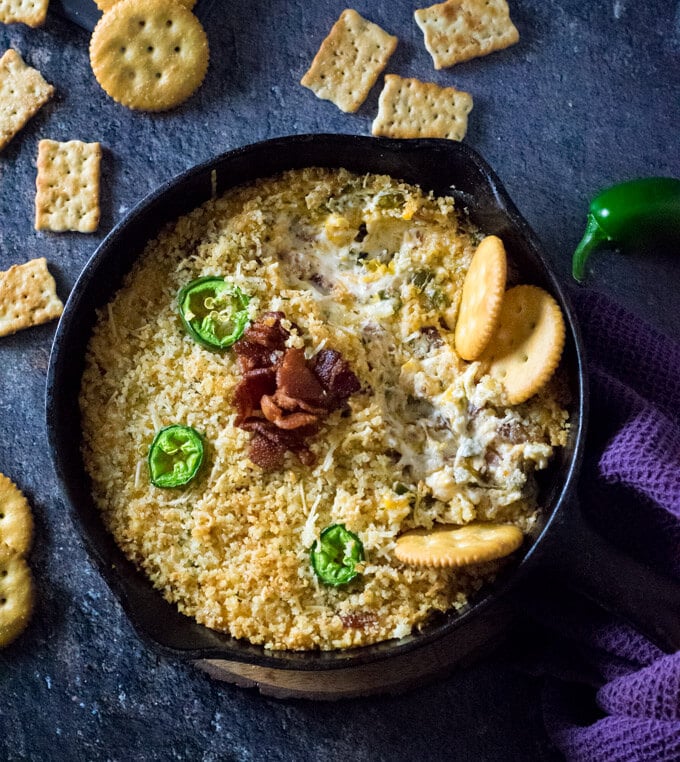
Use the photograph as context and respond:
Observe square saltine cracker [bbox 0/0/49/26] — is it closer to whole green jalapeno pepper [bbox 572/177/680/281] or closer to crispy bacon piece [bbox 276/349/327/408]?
crispy bacon piece [bbox 276/349/327/408]

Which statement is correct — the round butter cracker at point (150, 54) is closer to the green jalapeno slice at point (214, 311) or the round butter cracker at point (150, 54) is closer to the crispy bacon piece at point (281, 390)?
the green jalapeno slice at point (214, 311)

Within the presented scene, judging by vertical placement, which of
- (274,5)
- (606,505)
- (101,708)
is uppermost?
(274,5)

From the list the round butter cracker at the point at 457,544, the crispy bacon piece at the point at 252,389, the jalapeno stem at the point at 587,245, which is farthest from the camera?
the jalapeno stem at the point at 587,245

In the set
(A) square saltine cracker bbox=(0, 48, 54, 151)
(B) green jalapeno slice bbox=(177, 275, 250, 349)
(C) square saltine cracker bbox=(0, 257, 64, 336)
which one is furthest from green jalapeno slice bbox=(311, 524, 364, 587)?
(A) square saltine cracker bbox=(0, 48, 54, 151)

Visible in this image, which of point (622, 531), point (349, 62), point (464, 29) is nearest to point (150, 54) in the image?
point (349, 62)

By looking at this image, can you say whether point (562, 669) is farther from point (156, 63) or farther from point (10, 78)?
point (10, 78)

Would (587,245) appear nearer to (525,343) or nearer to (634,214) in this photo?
(634,214)

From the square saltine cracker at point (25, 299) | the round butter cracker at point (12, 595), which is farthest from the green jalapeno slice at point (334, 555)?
the square saltine cracker at point (25, 299)

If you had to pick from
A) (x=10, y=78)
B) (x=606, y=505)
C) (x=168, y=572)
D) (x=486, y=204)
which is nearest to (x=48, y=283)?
(x=10, y=78)
